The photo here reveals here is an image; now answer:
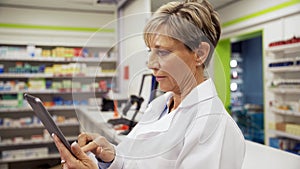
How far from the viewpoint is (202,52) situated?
86cm

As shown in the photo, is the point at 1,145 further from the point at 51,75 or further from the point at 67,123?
the point at 51,75

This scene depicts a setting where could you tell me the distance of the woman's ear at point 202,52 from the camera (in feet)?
2.76

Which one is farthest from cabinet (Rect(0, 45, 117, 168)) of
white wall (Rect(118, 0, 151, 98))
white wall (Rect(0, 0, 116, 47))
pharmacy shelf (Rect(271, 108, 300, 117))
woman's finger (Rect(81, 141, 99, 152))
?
woman's finger (Rect(81, 141, 99, 152))

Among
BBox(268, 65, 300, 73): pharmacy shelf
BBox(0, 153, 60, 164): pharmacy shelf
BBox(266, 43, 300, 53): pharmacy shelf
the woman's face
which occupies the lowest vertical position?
BBox(0, 153, 60, 164): pharmacy shelf

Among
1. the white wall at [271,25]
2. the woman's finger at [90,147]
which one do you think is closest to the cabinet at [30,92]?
the white wall at [271,25]

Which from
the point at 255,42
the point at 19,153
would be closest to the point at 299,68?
the point at 19,153

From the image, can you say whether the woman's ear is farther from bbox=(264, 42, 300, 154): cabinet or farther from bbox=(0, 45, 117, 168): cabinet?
bbox=(0, 45, 117, 168): cabinet

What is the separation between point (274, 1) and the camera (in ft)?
9.02

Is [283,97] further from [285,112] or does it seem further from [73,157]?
[73,157]

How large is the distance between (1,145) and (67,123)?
1220 millimetres

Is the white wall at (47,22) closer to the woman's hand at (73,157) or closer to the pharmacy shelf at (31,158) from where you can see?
the pharmacy shelf at (31,158)

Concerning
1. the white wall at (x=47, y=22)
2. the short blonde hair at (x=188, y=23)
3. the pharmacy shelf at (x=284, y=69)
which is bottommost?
the pharmacy shelf at (x=284, y=69)

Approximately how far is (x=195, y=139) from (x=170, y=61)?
0.78 ft

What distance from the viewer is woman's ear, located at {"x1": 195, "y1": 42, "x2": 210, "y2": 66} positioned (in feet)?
2.76
